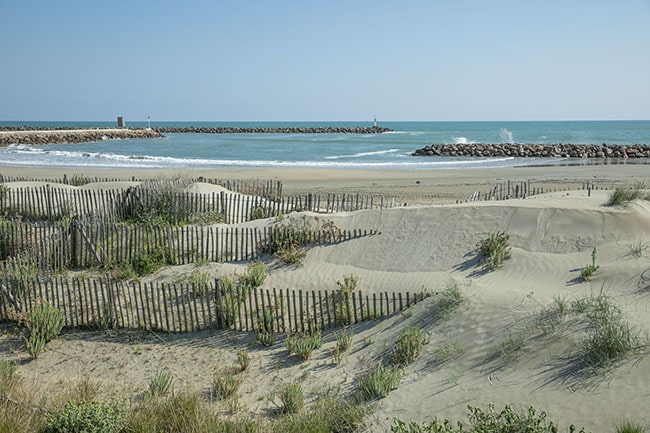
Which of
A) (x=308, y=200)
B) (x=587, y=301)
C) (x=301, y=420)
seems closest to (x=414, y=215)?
(x=308, y=200)

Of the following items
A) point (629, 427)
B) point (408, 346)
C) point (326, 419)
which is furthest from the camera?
point (408, 346)

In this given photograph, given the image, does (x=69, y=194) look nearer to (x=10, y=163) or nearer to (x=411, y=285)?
(x=411, y=285)

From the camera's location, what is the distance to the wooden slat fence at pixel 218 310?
377 inches

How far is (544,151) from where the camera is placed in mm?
50875

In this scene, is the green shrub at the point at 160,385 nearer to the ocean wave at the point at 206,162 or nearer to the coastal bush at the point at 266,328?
the coastal bush at the point at 266,328

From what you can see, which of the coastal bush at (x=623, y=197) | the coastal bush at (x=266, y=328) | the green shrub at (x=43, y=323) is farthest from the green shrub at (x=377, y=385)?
the coastal bush at (x=623, y=197)

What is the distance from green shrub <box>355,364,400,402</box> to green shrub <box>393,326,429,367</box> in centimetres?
56

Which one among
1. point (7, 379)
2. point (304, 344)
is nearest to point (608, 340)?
point (304, 344)

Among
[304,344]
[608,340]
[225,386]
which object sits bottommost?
[225,386]

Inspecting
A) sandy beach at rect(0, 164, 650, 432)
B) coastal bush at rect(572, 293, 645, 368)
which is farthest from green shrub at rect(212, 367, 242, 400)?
coastal bush at rect(572, 293, 645, 368)

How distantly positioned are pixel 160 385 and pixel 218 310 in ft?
7.05

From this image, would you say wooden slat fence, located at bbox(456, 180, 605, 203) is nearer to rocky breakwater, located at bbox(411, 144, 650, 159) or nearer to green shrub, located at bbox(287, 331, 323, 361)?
green shrub, located at bbox(287, 331, 323, 361)

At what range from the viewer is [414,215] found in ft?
44.8

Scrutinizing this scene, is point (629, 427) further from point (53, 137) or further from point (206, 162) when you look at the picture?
point (53, 137)
